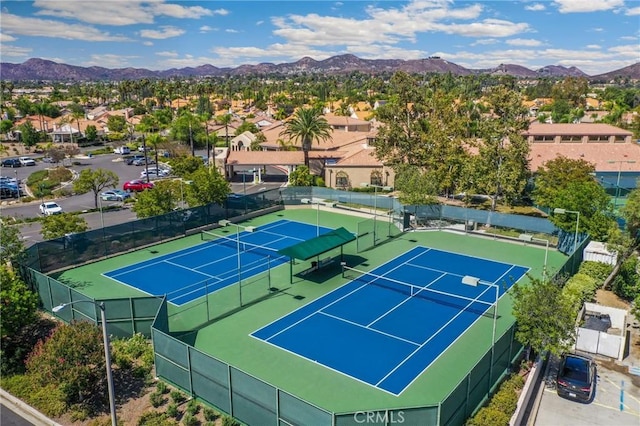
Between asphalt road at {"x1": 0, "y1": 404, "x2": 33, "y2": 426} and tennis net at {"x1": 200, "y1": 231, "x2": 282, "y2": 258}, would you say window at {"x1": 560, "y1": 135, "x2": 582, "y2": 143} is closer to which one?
tennis net at {"x1": 200, "y1": 231, "x2": 282, "y2": 258}

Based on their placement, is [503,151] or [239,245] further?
[503,151]

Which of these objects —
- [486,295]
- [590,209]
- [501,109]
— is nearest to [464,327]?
[486,295]

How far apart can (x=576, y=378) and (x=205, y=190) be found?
1141 inches

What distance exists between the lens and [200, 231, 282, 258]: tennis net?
113ft

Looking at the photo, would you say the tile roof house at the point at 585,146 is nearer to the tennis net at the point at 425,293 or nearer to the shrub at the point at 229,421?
the tennis net at the point at 425,293

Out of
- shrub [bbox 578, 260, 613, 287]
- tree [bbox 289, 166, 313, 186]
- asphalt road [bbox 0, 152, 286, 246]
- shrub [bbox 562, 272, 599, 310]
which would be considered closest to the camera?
shrub [bbox 562, 272, 599, 310]

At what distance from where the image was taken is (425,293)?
2850 centimetres

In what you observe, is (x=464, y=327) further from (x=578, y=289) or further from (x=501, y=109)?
(x=501, y=109)

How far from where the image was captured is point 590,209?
32.9 m

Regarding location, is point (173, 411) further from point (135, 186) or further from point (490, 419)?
point (135, 186)

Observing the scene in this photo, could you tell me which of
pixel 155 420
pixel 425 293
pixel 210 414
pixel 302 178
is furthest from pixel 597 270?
pixel 302 178

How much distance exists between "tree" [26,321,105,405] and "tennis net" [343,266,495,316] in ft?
45.9

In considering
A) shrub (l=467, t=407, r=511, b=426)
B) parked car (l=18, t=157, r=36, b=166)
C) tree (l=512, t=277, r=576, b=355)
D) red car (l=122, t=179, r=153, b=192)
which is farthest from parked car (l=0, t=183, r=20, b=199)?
shrub (l=467, t=407, r=511, b=426)

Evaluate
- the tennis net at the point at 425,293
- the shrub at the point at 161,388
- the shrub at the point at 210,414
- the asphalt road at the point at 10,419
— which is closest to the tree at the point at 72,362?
the asphalt road at the point at 10,419
